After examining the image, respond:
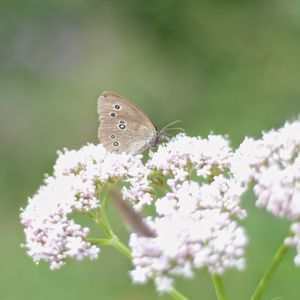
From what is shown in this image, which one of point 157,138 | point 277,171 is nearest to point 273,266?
point 277,171

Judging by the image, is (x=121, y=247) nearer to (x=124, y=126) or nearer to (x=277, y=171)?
(x=277, y=171)

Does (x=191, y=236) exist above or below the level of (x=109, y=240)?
below

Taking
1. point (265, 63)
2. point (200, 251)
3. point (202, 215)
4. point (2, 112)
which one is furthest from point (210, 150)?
point (2, 112)

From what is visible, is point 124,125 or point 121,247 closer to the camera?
point 121,247

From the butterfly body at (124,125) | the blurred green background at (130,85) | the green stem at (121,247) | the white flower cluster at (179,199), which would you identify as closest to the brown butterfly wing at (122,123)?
the butterfly body at (124,125)

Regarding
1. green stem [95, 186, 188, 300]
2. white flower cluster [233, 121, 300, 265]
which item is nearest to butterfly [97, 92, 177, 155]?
green stem [95, 186, 188, 300]

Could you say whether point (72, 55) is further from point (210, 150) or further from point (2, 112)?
point (210, 150)
